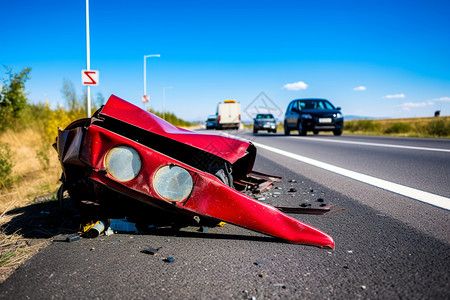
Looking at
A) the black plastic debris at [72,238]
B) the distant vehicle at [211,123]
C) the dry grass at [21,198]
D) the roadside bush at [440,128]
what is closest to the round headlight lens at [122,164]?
the black plastic debris at [72,238]

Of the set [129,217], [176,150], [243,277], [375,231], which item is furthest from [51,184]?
[375,231]

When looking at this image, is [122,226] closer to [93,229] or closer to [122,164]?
[93,229]

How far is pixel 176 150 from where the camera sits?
8.27 feet

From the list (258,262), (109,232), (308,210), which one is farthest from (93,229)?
(308,210)

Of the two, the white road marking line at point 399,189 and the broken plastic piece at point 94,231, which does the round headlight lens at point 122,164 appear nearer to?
the broken plastic piece at point 94,231

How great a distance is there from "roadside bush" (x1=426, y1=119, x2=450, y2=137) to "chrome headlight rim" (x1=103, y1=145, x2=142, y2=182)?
67.5ft

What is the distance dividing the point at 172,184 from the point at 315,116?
14371mm

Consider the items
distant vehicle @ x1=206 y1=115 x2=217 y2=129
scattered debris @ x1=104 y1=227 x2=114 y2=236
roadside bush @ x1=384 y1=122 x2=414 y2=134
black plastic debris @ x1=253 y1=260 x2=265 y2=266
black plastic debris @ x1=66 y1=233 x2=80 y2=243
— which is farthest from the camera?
distant vehicle @ x1=206 y1=115 x2=217 y2=129

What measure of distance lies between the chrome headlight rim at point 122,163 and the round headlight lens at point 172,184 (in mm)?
156

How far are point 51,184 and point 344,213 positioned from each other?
15.7ft

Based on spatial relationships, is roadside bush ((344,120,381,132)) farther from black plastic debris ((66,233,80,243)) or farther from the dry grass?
black plastic debris ((66,233,80,243))

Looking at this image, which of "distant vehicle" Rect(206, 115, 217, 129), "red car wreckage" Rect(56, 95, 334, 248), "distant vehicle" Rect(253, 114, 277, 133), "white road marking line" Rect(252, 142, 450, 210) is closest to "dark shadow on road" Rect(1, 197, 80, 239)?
"red car wreckage" Rect(56, 95, 334, 248)

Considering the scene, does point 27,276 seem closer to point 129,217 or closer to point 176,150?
point 129,217

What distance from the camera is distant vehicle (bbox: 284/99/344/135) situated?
15.3 meters
